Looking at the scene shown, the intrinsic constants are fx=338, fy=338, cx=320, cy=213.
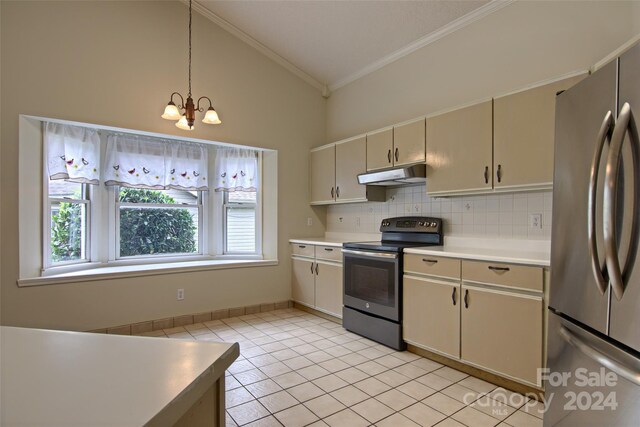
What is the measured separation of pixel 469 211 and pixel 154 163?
11.0ft

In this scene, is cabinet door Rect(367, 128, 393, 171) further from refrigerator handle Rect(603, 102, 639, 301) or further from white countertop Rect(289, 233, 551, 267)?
refrigerator handle Rect(603, 102, 639, 301)

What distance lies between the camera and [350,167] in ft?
12.9

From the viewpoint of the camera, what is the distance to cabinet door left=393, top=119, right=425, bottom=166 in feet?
10.3

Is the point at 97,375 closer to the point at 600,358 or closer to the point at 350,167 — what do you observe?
the point at 600,358

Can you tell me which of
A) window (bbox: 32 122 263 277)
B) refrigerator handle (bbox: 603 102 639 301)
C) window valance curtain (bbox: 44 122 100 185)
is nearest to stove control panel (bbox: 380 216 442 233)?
window (bbox: 32 122 263 277)

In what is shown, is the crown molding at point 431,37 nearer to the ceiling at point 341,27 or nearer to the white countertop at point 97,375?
the ceiling at point 341,27

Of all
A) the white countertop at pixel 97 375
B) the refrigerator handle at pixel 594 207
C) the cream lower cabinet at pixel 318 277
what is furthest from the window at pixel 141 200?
the refrigerator handle at pixel 594 207

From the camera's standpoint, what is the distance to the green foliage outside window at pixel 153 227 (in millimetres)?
3752

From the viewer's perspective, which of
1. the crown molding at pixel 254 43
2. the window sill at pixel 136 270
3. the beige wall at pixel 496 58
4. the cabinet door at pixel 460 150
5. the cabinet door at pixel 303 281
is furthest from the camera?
the cabinet door at pixel 303 281

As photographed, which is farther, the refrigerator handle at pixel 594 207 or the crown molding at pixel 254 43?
the crown molding at pixel 254 43

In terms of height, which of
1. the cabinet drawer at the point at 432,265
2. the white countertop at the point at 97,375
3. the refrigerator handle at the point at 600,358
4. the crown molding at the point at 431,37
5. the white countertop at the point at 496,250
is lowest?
the refrigerator handle at the point at 600,358

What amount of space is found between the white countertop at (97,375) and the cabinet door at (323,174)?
3491mm

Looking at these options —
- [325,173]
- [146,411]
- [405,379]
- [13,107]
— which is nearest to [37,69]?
[13,107]

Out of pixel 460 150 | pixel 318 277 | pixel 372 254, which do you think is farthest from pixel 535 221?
pixel 318 277
